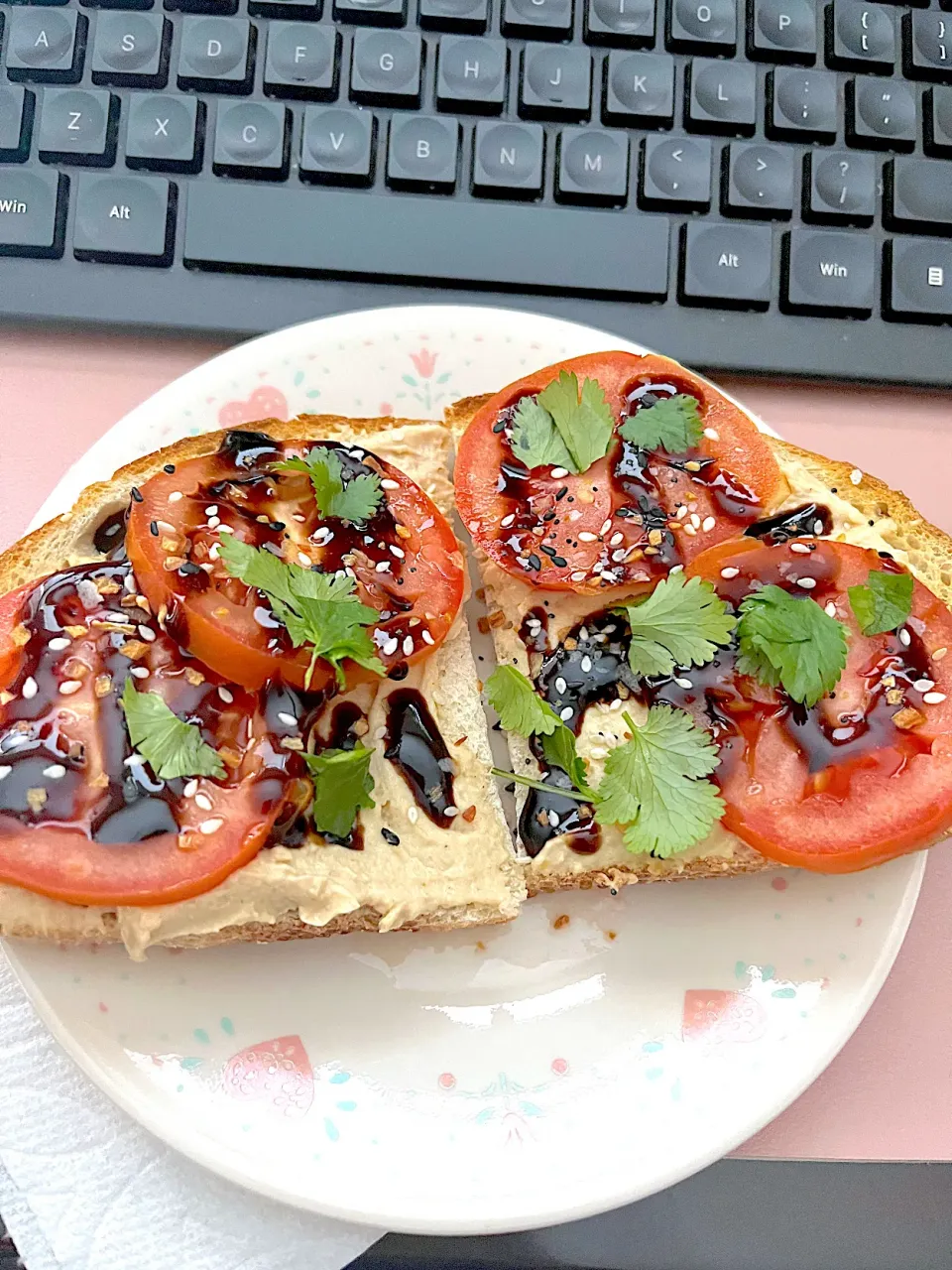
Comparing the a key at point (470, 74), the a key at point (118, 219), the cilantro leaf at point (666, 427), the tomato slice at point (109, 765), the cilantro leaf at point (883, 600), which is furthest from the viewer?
the a key at point (470, 74)

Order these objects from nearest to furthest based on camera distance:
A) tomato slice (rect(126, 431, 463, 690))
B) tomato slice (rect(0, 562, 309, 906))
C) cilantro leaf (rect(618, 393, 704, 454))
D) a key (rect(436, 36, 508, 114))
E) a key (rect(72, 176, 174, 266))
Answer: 1. tomato slice (rect(0, 562, 309, 906))
2. tomato slice (rect(126, 431, 463, 690))
3. cilantro leaf (rect(618, 393, 704, 454))
4. a key (rect(72, 176, 174, 266))
5. a key (rect(436, 36, 508, 114))

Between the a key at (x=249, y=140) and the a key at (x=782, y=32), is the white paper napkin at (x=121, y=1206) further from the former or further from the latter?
the a key at (x=782, y=32)

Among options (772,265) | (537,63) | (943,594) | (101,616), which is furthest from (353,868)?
(537,63)

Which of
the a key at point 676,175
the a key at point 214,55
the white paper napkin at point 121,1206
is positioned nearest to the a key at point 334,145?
the a key at point 214,55

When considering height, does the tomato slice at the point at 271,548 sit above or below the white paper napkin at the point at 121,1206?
above

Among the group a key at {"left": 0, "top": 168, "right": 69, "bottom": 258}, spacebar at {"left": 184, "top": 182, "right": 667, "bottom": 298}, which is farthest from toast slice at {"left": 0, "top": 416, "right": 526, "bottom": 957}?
a key at {"left": 0, "top": 168, "right": 69, "bottom": 258}

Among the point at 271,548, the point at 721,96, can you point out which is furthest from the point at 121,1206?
the point at 721,96

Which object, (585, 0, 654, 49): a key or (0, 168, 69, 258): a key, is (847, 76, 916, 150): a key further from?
(0, 168, 69, 258): a key
